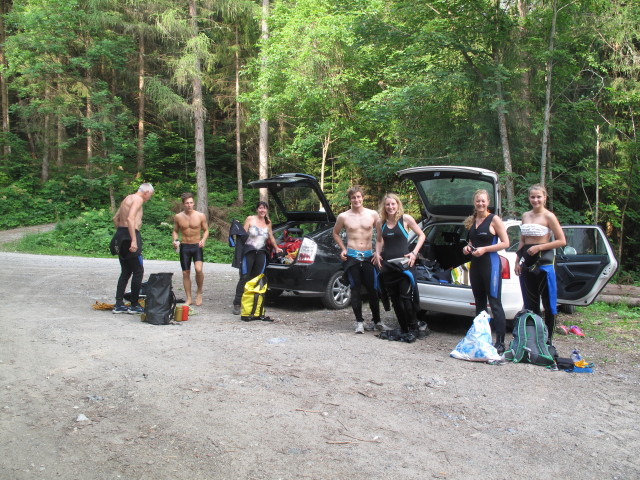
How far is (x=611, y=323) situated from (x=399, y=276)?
13.0ft

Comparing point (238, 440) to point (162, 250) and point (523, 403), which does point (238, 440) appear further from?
point (162, 250)

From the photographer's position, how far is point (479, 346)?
5.43 meters

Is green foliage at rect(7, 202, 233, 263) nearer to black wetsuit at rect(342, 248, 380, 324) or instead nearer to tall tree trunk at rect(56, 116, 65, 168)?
tall tree trunk at rect(56, 116, 65, 168)

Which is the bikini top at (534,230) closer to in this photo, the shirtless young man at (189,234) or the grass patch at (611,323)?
the grass patch at (611,323)

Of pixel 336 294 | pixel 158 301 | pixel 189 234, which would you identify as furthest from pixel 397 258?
pixel 189 234

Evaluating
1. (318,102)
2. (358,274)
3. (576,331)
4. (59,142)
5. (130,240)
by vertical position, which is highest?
(318,102)

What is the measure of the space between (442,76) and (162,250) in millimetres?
11552

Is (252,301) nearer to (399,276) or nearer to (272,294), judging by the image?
(399,276)

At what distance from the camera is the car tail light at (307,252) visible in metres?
7.81

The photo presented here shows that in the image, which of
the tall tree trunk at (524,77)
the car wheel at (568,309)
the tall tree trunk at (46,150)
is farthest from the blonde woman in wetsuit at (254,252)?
the tall tree trunk at (46,150)

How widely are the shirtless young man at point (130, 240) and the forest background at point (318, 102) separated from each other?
6.90 m

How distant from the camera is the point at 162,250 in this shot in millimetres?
18125

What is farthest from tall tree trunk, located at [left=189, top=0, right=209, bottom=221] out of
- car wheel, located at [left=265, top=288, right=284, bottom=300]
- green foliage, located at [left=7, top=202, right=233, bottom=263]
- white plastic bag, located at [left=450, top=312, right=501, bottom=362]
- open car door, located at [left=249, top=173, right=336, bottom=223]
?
white plastic bag, located at [left=450, top=312, right=501, bottom=362]

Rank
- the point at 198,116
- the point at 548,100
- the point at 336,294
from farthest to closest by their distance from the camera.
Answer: the point at 198,116 < the point at 548,100 < the point at 336,294
